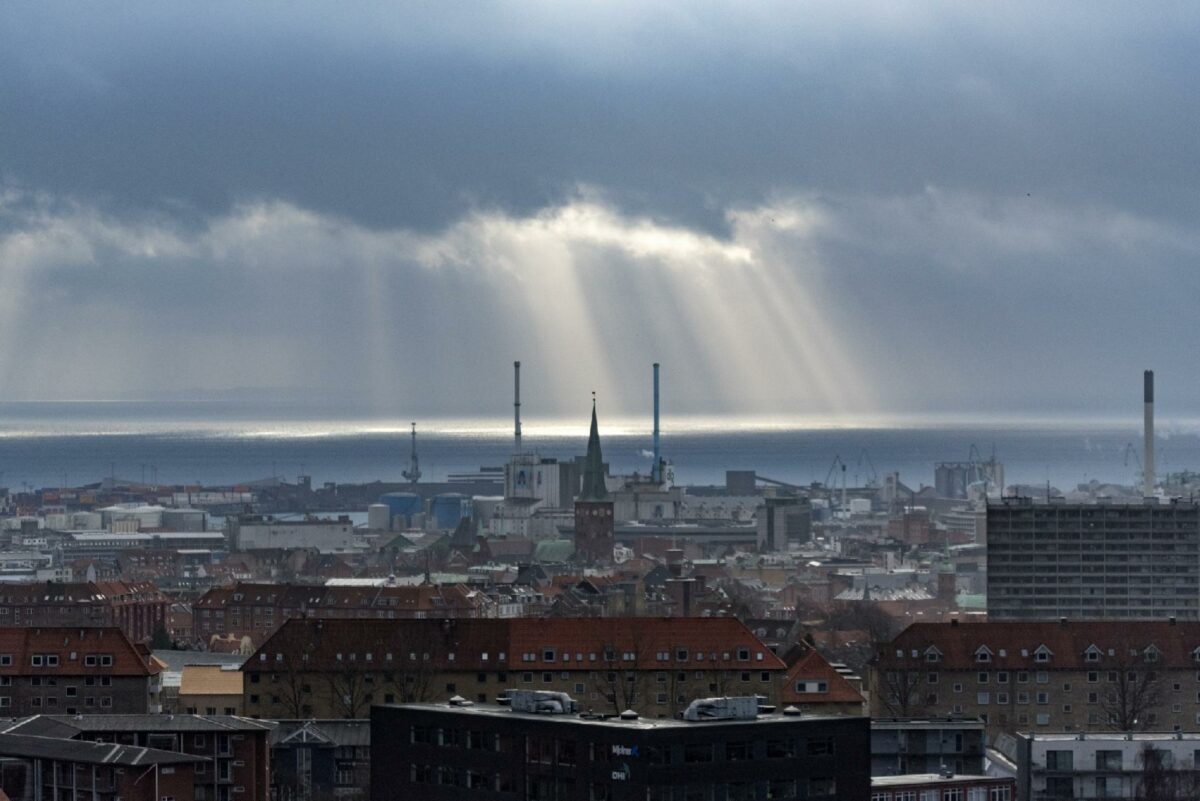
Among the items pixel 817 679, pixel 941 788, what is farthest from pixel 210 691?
pixel 941 788

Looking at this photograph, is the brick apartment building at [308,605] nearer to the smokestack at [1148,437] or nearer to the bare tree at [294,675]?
the bare tree at [294,675]

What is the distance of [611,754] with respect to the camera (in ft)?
127

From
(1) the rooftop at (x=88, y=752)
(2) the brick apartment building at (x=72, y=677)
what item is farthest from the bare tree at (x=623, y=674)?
(1) the rooftop at (x=88, y=752)

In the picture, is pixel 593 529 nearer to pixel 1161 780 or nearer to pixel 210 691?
pixel 210 691

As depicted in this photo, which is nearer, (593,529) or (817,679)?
(817,679)

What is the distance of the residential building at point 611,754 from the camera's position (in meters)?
38.7

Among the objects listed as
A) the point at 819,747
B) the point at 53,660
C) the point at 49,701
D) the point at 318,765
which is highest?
the point at 819,747

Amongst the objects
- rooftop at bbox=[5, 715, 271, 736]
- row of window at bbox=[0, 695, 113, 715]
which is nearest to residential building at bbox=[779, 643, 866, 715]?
row of window at bbox=[0, 695, 113, 715]

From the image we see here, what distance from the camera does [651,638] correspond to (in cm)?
6500

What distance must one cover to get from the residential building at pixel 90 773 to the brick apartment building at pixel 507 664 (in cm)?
1877

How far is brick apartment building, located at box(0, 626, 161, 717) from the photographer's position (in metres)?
64.4

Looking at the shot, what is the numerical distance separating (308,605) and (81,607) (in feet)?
25.9

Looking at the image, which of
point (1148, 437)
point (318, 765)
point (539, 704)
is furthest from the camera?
point (1148, 437)

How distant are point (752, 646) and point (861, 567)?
9699 centimetres
